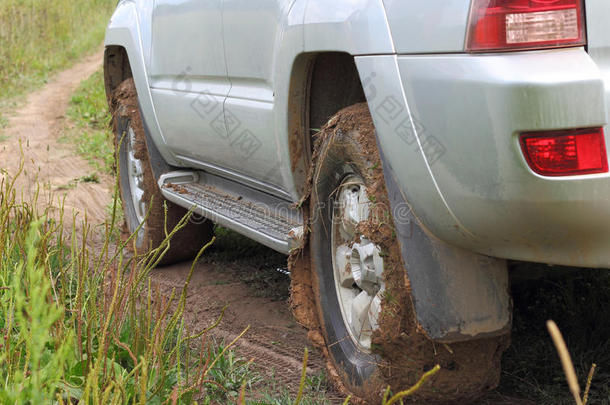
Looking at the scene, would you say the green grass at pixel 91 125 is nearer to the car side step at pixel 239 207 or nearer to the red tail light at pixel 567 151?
the car side step at pixel 239 207

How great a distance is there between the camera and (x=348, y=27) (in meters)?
2.26

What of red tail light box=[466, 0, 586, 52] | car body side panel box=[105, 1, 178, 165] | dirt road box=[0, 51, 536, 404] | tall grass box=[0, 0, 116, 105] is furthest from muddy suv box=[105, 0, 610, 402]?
tall grass box=[0, 0, 116, 105]

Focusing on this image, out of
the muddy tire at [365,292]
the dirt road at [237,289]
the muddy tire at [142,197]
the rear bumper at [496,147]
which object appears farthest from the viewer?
the muddy tire at [142,197]

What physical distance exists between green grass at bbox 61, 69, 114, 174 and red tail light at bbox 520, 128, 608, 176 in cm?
591

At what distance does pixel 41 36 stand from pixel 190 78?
43.0ft

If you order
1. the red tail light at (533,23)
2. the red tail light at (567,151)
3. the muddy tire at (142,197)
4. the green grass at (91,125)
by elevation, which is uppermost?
the red tail light at (533,23)

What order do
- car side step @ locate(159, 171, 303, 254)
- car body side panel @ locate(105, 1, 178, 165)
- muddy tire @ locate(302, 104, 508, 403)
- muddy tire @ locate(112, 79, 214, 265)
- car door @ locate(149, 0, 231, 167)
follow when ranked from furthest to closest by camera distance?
muddy tire @ locate(112, 79, 214, 265), car body side panel @ locate(105, 1, 178, 165), car door @ locate(149, 0, 231, 167), car side step @ locate(159, 171, 303, 254), muddy tire @ locate(302, 104, 508, 403)

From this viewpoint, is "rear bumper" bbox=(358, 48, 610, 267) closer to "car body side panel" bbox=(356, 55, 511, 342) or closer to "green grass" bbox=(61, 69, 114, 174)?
"car body side panel" bbox=(356, 55, 511, 342)

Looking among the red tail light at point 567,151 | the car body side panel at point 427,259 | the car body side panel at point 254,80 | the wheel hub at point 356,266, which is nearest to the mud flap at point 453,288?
the car body side panel at point 427,259

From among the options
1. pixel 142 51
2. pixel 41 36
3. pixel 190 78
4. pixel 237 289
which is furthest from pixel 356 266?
pixel 41 36

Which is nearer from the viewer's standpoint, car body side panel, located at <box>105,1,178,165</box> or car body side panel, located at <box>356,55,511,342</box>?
car body side panel, located at <box>356,55,511,342</box>

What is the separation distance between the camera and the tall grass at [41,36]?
13.6m

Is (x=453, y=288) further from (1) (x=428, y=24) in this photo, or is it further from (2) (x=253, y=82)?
(2) (x=253, y=82)

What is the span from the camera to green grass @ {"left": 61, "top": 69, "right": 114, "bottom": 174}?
817 cm
